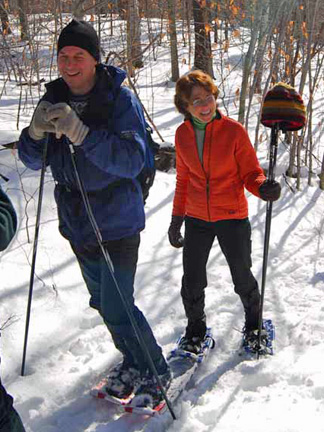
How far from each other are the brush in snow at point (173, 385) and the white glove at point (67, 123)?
4.78ft

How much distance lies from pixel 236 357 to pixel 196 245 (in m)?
0.83

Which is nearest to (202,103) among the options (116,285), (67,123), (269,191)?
(269,191)

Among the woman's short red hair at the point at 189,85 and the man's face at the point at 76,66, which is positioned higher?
the man's face at the point at 76,66

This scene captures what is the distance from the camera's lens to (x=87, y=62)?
7.75 feet

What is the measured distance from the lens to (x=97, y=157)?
7.32 ft

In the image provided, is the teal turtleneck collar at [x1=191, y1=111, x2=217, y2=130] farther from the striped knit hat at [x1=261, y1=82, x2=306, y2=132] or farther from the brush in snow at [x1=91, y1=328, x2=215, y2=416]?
the brush in snow at [x1=91, y1=328, x2=215, y2=416]

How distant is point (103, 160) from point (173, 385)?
1440mm

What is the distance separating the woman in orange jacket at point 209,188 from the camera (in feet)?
9.44

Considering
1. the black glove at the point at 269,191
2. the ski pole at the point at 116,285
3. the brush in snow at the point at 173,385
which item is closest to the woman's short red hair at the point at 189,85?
the black glove at the point at 269,191

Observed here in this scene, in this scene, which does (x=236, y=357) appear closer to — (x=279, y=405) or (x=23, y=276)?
(x=279, y=405)

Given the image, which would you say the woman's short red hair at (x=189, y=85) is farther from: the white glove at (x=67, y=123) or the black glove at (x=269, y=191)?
the white glove at (x=67, y=123)

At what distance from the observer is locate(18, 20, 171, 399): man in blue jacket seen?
2256 mm

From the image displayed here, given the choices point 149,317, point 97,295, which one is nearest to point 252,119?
point 149,317

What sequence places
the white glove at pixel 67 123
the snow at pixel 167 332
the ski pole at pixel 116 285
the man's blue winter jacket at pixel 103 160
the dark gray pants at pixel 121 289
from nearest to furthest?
the white glove at pixel 67 123 → the man's blue winter jacket at pixel 103 160 → the ski pole at pixel 116 285 → the dark gray pants at pixel 121 289 → the snow at pixel 167 332
